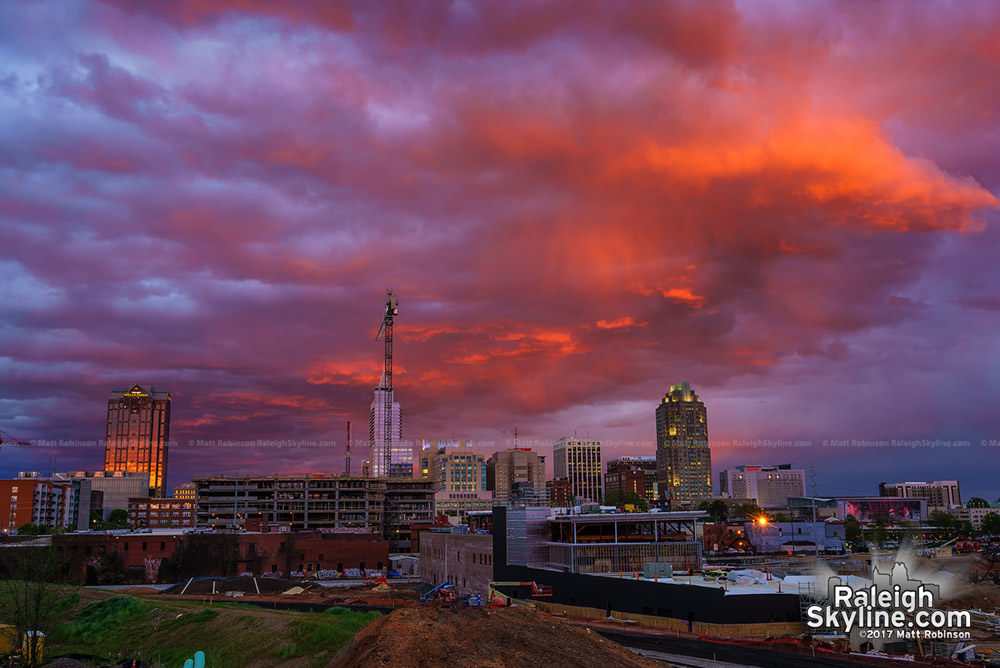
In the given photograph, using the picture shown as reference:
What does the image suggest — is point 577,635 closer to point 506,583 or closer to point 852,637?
point 852,637

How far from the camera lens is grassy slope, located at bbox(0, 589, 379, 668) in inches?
2064

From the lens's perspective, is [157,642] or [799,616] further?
[799,616]

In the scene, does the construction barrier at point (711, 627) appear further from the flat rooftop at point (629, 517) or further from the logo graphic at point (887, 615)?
the flat rooftop at point (629, 517)

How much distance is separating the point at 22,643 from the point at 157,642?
13283 mm

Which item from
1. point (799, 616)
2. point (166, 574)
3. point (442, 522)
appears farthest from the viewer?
point (442, 522)

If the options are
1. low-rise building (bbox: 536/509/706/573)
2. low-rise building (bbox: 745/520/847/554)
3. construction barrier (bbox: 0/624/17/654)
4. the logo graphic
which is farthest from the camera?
low-rise building (bbox: 745/520/847/554)

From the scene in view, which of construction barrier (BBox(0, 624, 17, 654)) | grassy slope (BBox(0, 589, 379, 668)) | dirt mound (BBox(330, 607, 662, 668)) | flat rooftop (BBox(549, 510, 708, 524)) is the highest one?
flat rooftop (BBox(549, 510, 708, 524))

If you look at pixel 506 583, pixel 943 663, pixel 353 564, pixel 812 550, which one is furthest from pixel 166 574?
pixel 812 550

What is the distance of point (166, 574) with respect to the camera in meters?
130

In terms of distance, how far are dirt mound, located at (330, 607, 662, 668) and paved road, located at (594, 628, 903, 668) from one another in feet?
38.7

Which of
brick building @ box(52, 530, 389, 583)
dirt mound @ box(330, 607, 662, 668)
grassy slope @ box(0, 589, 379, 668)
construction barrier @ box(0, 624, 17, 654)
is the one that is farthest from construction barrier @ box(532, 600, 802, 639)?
brick building @ box(52, 530, 389, 583)

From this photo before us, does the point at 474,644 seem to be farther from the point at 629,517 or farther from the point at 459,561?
the point at 459,561

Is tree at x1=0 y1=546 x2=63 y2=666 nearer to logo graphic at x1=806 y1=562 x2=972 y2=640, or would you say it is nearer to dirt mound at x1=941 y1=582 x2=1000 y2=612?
logo graphic at x1=806 y1=562 x2=972 y2=640

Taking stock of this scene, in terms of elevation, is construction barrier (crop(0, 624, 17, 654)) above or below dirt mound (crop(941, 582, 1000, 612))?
above
